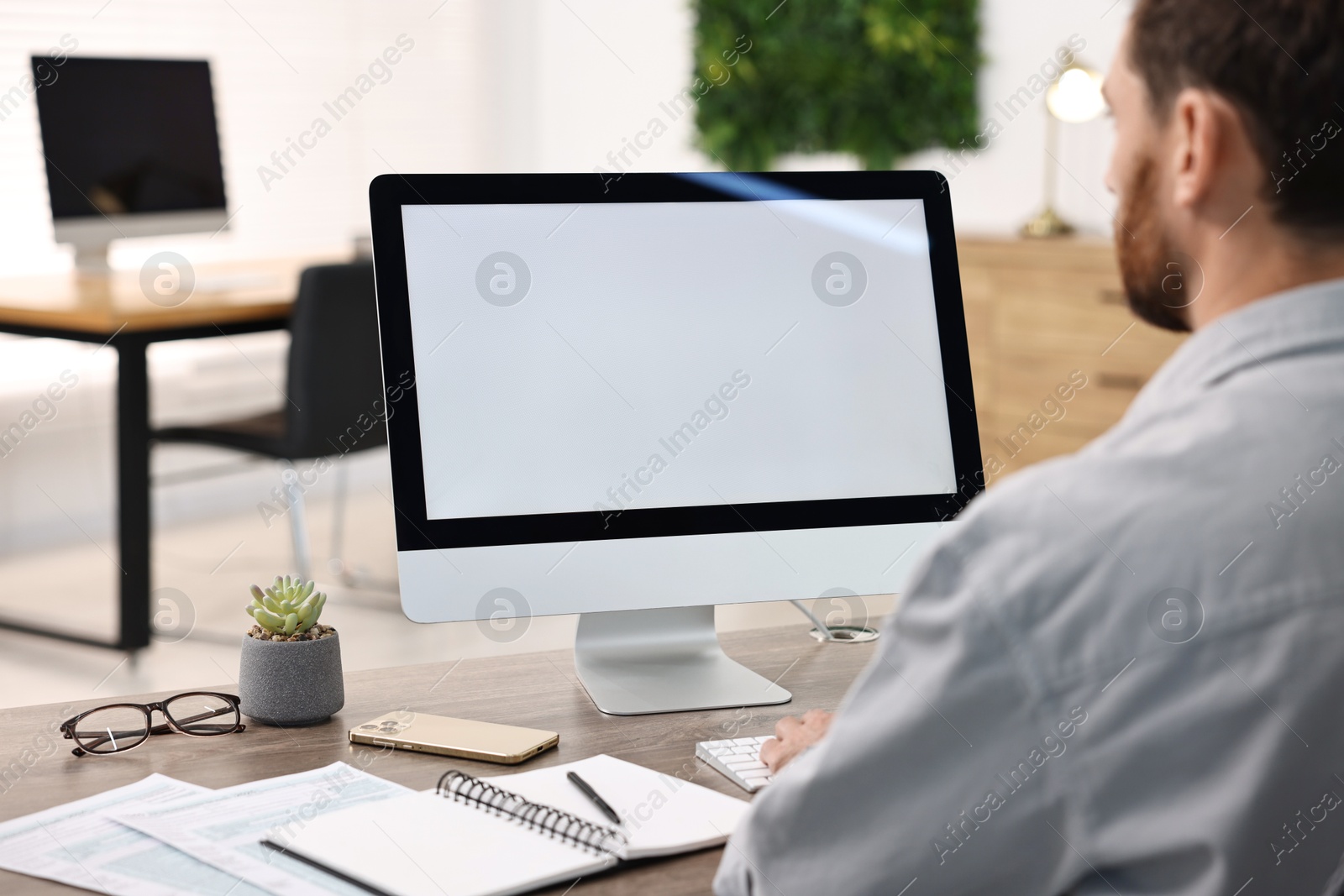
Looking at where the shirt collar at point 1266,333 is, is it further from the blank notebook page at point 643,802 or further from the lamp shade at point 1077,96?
the lamp shade at point 1077,96

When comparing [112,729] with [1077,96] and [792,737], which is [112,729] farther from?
[1077,96]

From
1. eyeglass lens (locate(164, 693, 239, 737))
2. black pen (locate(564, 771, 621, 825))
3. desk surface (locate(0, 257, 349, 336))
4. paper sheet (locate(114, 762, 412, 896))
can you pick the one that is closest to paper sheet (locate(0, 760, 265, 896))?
paper sheet (locate(114, 762, 412, 896))

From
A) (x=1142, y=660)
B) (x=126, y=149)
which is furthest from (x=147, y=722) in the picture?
(x=126, y=149)

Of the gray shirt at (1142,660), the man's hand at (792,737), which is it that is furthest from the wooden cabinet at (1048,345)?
the gray shirt at (1142,660)

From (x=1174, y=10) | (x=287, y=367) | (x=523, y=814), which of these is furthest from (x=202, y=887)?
(x=287, y=367)

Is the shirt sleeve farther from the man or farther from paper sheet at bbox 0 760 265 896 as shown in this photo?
paper sheet at bbox 0 760 265 896

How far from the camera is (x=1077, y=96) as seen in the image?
4.04 meters

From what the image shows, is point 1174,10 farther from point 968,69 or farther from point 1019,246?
point 968,69

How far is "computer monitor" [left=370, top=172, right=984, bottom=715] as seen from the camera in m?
1.21

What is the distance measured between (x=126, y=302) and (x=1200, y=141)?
2.89m

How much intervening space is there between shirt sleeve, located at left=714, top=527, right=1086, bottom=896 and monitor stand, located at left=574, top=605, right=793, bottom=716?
485 millimetres

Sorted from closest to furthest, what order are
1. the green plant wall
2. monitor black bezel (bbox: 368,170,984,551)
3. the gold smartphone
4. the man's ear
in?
the man's ear
the gold smartphone
monitor black bezel (bbox: 368,170,984,551)
the green plant wall

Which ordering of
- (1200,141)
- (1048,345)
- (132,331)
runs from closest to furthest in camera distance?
(1200,141) < (132,331) < (1048,345)

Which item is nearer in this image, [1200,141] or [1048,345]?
[1200,141]
